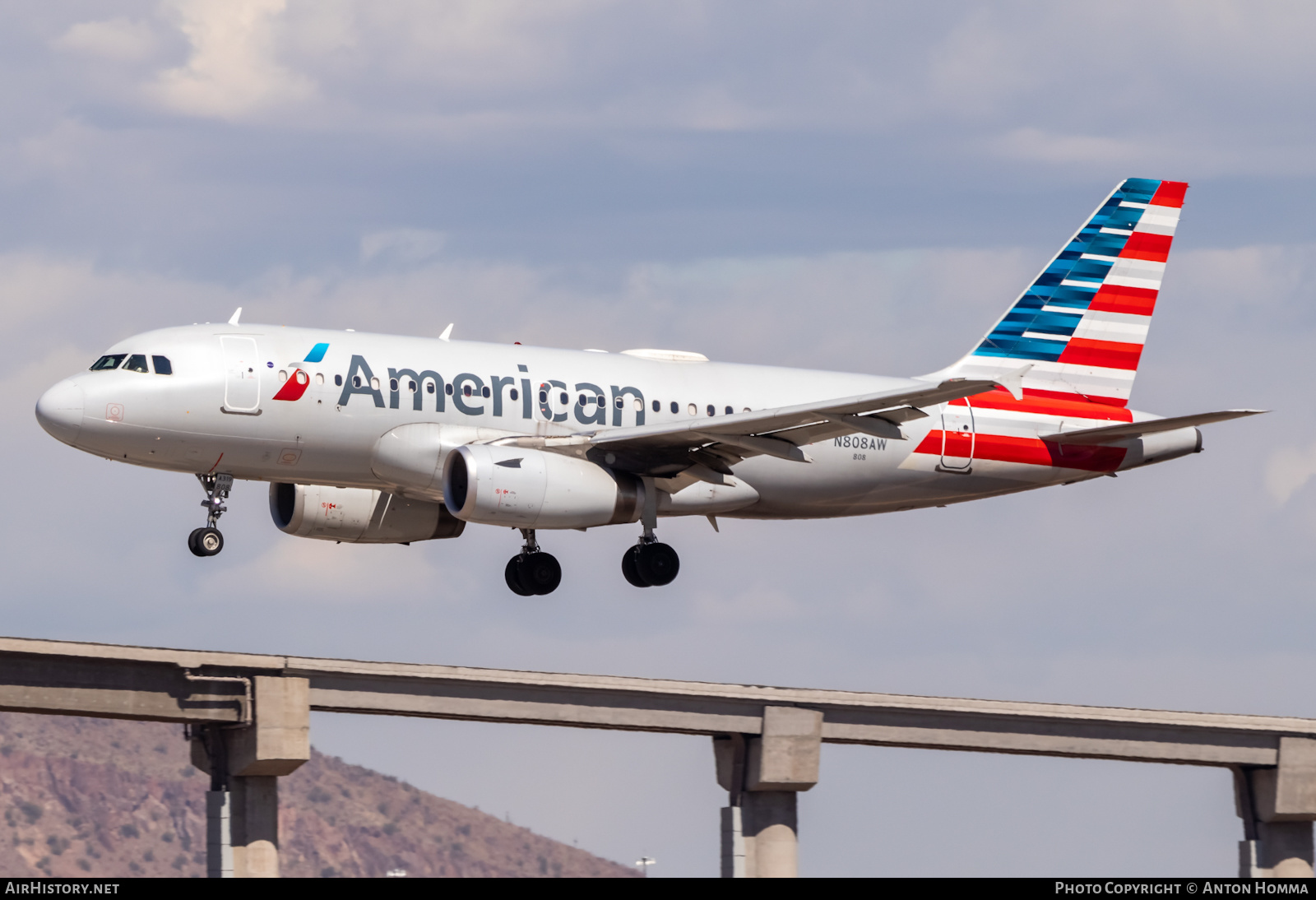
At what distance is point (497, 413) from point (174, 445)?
6863 millimetres

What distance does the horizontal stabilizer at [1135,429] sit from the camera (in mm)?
42594

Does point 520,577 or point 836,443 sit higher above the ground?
point 836,443

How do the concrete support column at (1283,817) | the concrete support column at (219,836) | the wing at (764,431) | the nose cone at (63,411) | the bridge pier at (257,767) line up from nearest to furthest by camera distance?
the wing at (764,431) < the nose cone at (63,411) < the concrete support column at (219,836) < the bridge pier at (257,767) < the concrete support column at (1283,817)

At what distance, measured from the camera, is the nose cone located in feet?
135

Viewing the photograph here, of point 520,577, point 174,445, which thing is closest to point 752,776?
point 520,577

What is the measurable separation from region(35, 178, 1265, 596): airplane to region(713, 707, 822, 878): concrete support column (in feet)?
18.9

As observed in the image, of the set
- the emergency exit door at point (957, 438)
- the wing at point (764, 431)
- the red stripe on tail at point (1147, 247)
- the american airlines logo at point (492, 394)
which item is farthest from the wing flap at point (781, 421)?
the red stripe on tail at point (1147, 247)

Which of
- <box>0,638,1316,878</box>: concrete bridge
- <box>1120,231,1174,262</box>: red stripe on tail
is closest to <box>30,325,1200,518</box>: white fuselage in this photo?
<box>0,638,1316,878</box>: concrete bridge

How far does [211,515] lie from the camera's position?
141 ft

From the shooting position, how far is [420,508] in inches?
1918

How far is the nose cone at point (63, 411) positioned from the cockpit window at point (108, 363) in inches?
26.3

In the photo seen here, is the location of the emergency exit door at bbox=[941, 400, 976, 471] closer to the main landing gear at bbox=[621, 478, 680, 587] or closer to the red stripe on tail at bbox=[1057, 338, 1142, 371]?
the red stripe on tail at bbox=[1057, 338, 1142, 371]

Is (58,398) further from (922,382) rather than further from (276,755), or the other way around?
(922,382)

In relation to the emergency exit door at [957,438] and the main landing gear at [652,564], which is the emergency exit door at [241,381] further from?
the emergency exit door at [957,438]
